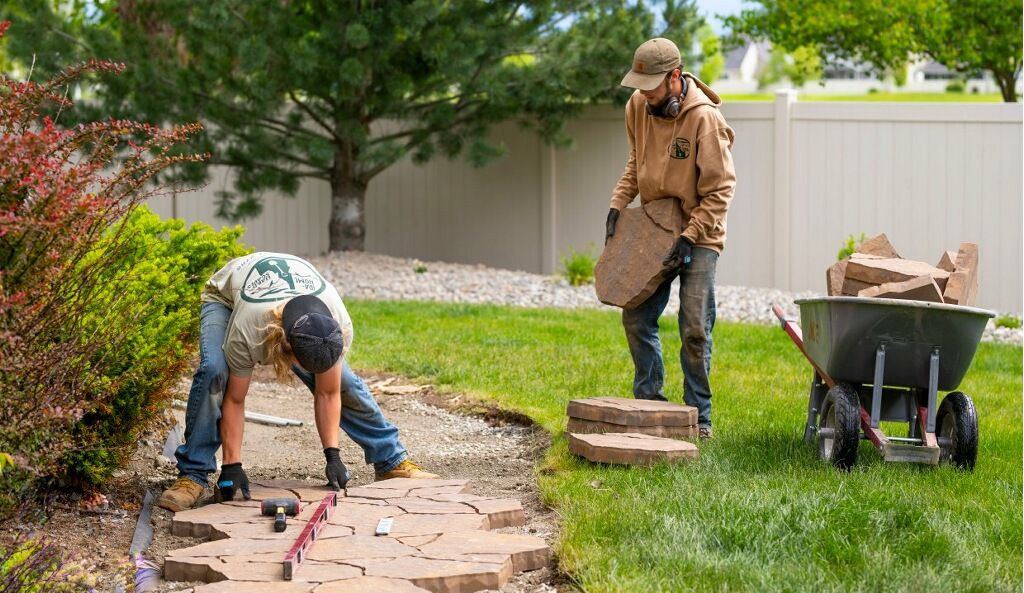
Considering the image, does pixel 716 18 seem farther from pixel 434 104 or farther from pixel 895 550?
pixel 895 550

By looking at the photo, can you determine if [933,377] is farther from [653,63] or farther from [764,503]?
[653,63]

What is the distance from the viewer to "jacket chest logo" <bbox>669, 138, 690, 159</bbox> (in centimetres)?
610

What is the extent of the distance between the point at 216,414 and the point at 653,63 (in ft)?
8.53

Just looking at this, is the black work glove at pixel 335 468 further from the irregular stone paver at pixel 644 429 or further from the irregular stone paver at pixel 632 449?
the irregular stone paver at pixel 644 429

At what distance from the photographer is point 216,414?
5.21 metres

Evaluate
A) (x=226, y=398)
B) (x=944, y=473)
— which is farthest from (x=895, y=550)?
(x=226, y=398)

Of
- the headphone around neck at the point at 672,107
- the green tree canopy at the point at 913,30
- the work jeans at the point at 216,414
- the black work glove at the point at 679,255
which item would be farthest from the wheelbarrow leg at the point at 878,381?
the green tree canopy at the point at 913,30

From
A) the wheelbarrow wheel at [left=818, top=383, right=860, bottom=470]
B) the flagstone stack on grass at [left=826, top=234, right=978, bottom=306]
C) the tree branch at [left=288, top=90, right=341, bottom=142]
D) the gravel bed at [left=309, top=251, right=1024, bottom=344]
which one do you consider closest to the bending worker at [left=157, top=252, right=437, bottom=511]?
the wheelbarrow wheel at [left=818, top=383, right=860, bottom=470]

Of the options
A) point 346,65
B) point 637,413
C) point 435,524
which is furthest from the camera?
point 346,65

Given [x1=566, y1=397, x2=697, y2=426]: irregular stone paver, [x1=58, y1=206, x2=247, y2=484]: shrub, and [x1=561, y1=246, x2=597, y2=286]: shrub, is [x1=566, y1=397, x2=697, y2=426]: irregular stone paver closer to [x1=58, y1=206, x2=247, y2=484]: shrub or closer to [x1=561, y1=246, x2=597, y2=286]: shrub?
[x1=58, y1=206, x2=247, y2=484]: shrub

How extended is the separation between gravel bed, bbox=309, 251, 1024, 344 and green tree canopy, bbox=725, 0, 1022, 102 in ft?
17.8

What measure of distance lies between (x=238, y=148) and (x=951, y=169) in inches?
278

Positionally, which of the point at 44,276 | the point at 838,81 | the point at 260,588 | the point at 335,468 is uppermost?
the point at 838,81

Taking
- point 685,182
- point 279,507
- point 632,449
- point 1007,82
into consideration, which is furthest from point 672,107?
point 1007,82
